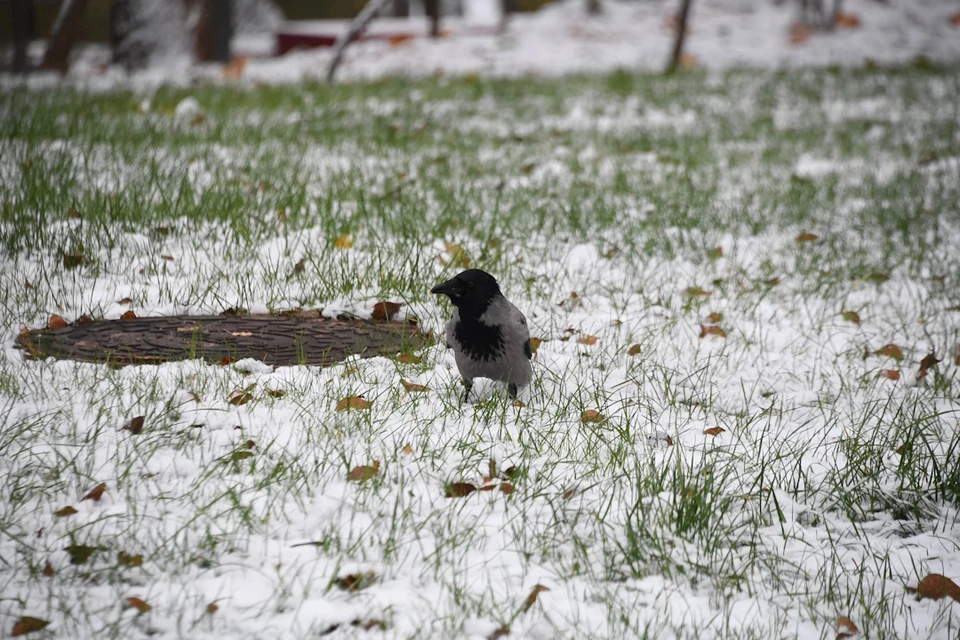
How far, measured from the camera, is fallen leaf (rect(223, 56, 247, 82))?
11.6m

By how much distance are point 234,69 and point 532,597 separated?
1251 cm

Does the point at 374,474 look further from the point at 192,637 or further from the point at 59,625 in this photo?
the point at 59,625

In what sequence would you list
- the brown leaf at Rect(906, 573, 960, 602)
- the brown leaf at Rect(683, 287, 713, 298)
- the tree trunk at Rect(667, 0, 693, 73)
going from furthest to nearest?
the tree trunk at Rect(667, 0, 693, 73), the brown leaf at Rect(683, 287, 713, 298), the brown leaf at Rect(906, 573, 960, 602)

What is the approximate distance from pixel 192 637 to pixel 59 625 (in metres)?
0.37

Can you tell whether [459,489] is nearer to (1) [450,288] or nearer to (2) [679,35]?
(1) [450,288]

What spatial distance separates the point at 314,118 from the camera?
8.09 metres

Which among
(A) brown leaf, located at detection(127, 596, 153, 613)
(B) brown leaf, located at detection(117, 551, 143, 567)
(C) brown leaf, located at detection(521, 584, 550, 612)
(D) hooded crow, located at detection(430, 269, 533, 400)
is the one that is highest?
(D) hooded crow, located at detection(430, 269, 533, 400)

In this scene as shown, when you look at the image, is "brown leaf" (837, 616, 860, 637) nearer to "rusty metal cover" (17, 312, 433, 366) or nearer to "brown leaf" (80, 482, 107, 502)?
"rusty metal cover" (17, 312, 433, 366)

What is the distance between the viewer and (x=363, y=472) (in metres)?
2.67

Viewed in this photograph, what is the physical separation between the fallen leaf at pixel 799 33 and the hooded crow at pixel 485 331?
663 inches

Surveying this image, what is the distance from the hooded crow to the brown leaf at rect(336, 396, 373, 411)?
0.43 metres

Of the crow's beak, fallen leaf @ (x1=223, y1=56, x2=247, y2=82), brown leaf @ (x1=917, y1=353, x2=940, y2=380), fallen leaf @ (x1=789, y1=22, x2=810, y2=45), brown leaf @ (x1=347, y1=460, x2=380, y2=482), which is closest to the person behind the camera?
brown leaf @ (x1=347, y1=460, x2=380, y2=482)

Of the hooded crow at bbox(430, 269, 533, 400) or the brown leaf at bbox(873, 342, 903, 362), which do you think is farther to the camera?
the brown leaf at bbox(873, 342, 903, 362)

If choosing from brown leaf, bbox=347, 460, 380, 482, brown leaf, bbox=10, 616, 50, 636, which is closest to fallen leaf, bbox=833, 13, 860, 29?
brown leaf, bbox=347, 460, 380, 482
